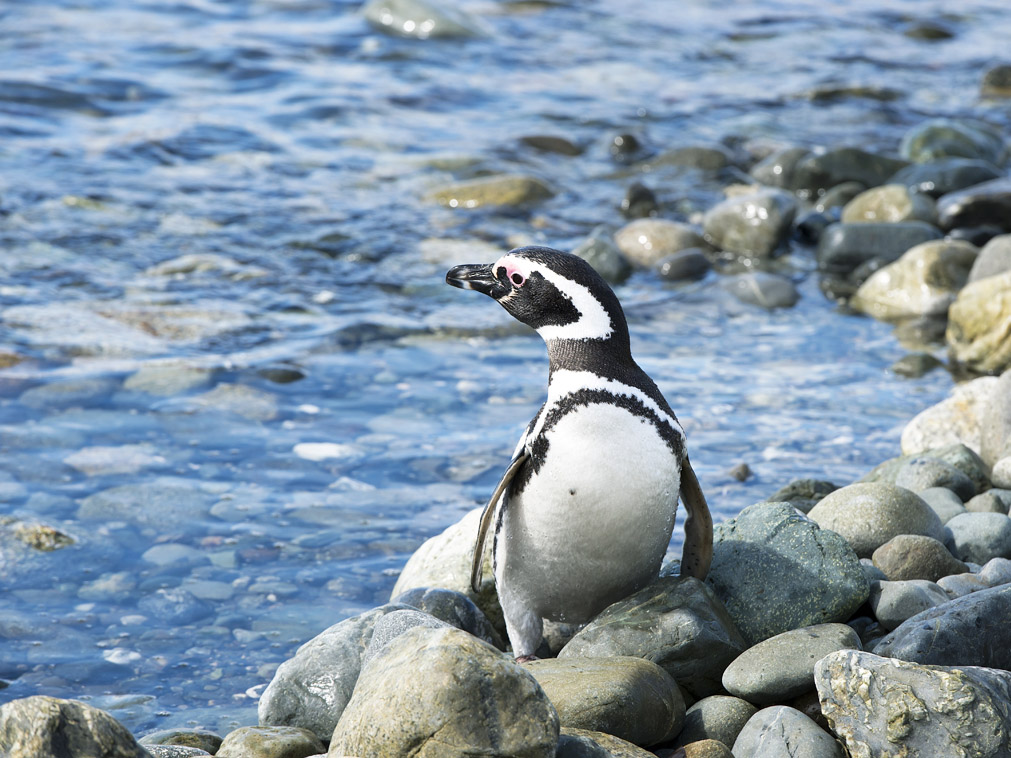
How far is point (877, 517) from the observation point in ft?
15.5

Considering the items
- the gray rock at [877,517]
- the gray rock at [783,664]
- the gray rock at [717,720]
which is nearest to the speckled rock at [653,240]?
the gray rock at [877,517]

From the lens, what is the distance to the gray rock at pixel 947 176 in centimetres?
1077

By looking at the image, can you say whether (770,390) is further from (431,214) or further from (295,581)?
(431,214)

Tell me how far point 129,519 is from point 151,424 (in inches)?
43.9

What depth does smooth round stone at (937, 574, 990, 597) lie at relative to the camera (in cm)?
426

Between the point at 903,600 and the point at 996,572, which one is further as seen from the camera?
the point at 996,572

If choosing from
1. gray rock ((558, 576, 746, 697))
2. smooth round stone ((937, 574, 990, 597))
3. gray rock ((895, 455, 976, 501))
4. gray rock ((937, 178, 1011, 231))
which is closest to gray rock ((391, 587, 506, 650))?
gray rock ((558, 576, 746, 697))

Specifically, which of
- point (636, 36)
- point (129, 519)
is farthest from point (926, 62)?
point (129, 519)

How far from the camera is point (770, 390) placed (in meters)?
7.36

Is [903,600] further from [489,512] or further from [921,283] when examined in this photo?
[921,283]

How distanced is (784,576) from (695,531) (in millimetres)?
332

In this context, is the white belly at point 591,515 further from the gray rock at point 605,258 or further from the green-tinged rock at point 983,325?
the gray rock at point 605,258

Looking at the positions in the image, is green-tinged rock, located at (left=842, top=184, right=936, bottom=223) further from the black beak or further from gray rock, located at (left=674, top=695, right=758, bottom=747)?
gray rock, located at (left=674, top=695, right=758, bottom=747)

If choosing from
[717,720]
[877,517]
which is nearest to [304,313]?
[877,517]
